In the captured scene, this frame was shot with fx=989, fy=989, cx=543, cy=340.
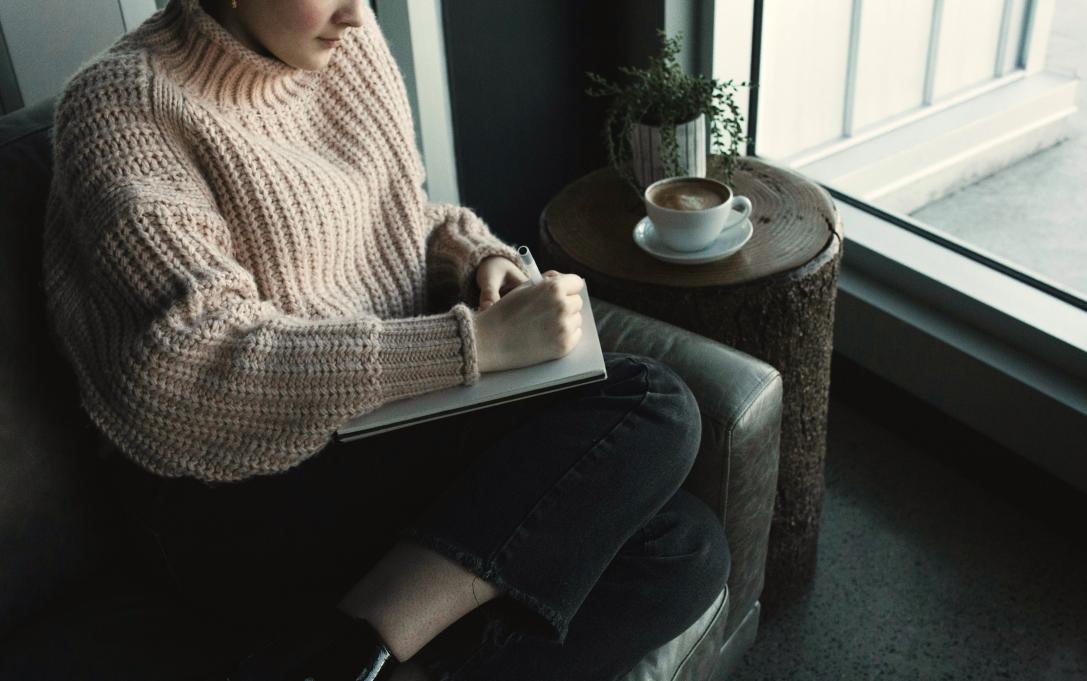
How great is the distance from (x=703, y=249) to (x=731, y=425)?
0.34 m

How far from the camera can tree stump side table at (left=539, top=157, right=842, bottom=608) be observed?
133 cm

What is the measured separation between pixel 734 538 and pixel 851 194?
3.24 ft

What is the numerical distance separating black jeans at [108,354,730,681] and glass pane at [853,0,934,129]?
3.76 feet

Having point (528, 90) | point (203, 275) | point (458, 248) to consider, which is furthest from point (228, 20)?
point (528, 90)

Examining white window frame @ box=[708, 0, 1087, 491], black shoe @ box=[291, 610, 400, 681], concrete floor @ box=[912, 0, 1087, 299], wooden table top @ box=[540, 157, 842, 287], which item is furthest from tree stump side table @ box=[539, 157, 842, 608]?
black shoe @ box=[291, 610, 400, 681]

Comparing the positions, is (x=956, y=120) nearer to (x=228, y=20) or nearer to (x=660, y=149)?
(x=660, y=149)

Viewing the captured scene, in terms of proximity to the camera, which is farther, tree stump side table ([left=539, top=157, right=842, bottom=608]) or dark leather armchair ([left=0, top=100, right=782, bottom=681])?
tree stump side table ([left=539, top=157, right=842, bottom=608])

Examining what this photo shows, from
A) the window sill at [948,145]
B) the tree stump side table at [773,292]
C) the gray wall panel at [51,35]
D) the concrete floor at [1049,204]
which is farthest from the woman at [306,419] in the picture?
the window sill at [948,145]

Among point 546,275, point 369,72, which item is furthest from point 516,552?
point 369,72

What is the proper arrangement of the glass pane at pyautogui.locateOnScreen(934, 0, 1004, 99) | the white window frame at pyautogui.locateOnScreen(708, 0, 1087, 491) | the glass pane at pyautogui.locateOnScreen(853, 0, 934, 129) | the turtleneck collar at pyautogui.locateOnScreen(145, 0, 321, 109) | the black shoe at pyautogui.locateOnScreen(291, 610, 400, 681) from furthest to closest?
the glass pane at pyautogui.locateOnScreen(853, 0, 934, 129)
the glass pane at pyautogui.locateOnScreen(934, 0, 1004, 99)
the white window frame at pyautogui.locateOnScreen(708, 0, 1087, 491)
the turtleneck collar at pyautogui.locateOnScreen(145, 0, 321, 109)
the black shoe at pyautogui.locateOnScreen(291, 610, 400, 681)

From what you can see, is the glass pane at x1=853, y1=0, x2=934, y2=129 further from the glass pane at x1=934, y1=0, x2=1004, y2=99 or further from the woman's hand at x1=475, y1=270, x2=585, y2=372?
the woman's hand at x1=475, y1=270, x2=585, y2=372

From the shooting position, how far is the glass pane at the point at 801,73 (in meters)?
1.94

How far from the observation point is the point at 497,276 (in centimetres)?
126

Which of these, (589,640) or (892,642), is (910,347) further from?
(589,640)
